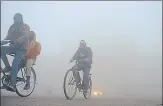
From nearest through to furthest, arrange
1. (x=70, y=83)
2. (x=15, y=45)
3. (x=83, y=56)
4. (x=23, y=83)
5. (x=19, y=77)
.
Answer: (x=15, y=45)
(x=19, y=77)
(x=23, y=83)
(x=70, y=83)
(x=83, y=56)

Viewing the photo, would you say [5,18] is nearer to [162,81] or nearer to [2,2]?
[2,2]

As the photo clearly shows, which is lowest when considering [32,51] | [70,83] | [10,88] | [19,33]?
[10,88]

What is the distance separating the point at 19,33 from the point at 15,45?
0.65 ft

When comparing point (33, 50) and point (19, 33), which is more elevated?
point (19, 33)

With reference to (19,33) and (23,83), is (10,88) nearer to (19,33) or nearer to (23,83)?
(23,83)

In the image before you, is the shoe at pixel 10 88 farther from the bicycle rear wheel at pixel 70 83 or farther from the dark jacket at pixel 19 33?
the bicycle rear wheel at pixel 70 83

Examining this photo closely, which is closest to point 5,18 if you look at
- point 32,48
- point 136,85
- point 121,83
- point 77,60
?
point 32,48

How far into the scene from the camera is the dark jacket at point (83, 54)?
739cm

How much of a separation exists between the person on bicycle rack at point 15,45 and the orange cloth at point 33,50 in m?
0.17

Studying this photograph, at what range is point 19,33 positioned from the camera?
5.83 meters


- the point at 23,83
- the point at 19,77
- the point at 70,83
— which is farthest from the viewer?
the point at 70,83

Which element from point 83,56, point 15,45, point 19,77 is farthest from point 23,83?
point 83,56

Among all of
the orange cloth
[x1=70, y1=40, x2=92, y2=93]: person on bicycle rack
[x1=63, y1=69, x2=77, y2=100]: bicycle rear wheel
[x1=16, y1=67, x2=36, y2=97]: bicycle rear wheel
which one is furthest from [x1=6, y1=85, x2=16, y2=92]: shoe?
[x1=70, y1=40, x2=92, y2=93]: person on bicycle rack

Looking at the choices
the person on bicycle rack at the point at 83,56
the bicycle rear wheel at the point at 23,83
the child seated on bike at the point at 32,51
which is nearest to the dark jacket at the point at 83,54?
the person on bicycle rack at the point at 83,56
